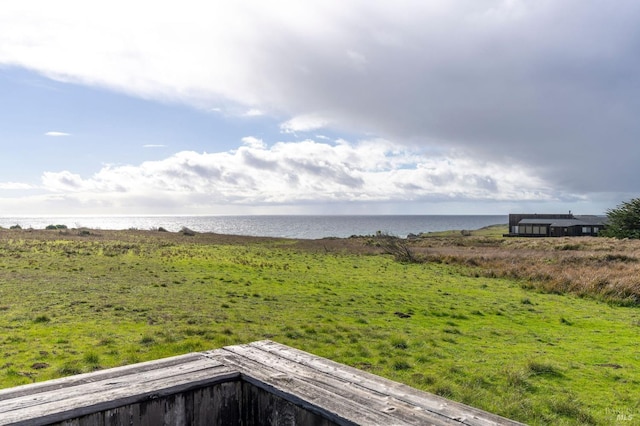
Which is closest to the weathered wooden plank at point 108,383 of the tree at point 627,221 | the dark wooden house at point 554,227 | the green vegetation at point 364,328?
the green vegetation at point 364,328

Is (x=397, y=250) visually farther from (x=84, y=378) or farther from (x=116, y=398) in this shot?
(x=116, y=398)

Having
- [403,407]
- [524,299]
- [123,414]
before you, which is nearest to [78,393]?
[123,414]

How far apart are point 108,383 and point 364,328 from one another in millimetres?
11312

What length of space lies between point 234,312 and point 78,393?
12.8 m

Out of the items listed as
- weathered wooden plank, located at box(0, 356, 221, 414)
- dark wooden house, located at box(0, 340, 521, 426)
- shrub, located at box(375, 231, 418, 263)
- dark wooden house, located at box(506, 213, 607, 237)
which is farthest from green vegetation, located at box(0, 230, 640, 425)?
dark wooden house, located at box(506, 213, 607, 237)

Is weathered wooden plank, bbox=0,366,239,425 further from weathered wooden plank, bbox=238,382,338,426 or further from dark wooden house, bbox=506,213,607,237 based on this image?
dark wooden house, bbox=506,213,607,237

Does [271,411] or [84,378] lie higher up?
[84,378]

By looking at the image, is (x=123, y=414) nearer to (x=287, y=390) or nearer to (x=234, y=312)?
(x=287, y=390)

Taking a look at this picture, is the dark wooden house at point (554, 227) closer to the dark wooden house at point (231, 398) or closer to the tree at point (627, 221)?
the tree at point (627, 221)

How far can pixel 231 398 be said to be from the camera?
418 cm

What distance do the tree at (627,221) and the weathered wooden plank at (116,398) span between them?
7094 centimetres

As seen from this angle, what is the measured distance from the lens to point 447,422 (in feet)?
10.4

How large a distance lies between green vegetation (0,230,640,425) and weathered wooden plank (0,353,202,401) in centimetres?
618

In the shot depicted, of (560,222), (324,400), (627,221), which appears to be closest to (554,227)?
(560,222)
